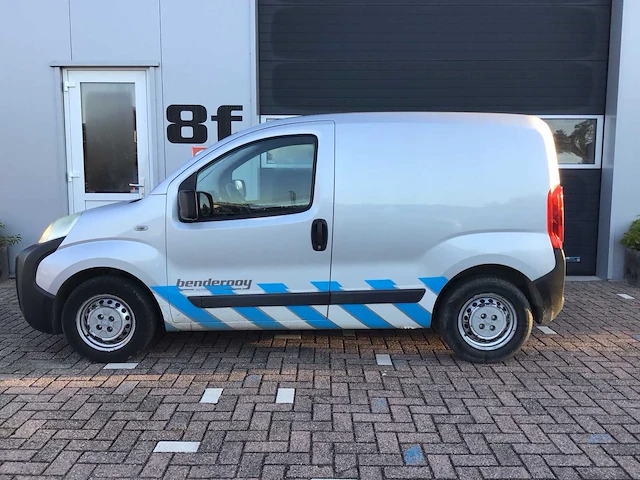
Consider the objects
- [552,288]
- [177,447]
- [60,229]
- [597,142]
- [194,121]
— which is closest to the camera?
[177,447]

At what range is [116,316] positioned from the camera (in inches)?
176

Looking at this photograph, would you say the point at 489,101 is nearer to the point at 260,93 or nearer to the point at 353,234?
the point at 260,93

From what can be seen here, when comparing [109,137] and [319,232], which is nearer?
[319,232]

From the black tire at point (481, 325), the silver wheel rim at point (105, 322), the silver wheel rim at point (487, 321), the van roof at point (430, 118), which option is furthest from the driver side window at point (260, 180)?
the silver wheel rim at point (487, 321)

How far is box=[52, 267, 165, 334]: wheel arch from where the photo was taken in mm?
4445

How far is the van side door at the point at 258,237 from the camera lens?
170 inches

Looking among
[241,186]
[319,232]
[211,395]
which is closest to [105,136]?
[241,186]

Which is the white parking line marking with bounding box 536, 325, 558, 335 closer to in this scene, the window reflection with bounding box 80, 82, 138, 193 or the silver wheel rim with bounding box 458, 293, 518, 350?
the silver wheel rim with bounding box 458, 293, 518, 350

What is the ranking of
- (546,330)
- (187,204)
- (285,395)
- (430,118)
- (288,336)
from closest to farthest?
(285,395), (187,204), (430,118), (288,336), (546,330)

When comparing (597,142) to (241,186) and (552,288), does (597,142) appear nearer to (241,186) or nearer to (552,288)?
(552,288)

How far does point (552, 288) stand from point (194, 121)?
5160 mm

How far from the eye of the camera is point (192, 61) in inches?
292

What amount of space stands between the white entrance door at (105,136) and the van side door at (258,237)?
11.9ft

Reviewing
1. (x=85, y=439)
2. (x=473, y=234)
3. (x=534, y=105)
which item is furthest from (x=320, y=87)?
(x=85, y=439)
